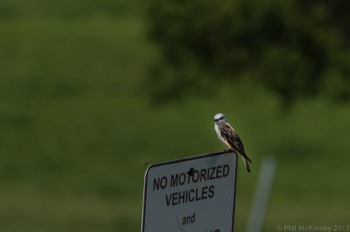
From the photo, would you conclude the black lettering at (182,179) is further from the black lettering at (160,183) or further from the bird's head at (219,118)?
the bird's head at (219,118)

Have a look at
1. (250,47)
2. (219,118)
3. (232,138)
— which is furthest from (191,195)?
(250,47)

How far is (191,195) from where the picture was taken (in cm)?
517

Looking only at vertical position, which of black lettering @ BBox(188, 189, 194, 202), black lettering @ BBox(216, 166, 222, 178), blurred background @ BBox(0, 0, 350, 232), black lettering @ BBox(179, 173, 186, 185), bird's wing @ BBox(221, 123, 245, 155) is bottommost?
blurred background @ BBox(0, 0, 350, 232)

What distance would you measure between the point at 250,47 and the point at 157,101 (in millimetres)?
1834

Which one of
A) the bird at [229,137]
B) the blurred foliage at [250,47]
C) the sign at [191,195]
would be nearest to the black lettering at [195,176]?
the sign at [191,195]

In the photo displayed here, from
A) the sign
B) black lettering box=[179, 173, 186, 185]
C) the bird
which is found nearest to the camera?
the sign

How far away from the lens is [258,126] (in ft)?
113

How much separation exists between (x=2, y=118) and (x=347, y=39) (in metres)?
13.0

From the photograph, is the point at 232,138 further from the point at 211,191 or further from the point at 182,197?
the point at 182,197

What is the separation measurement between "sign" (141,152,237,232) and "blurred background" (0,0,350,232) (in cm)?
1308

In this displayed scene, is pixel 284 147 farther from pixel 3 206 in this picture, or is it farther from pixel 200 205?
pixel 200 205

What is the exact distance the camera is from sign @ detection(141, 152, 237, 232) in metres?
4.99

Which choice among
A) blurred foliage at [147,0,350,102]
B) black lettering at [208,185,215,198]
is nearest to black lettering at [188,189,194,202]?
black lettering at [208,185,215,198]

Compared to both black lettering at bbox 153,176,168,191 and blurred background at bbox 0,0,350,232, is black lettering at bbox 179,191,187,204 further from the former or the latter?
blurred background at bbox 0,0,350,232
